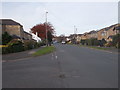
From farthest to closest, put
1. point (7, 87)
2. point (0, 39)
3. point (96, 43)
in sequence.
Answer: point (96, 43) → point (0, 39) → point (7, 87)

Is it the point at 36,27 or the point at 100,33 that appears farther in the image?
the point at 36,27

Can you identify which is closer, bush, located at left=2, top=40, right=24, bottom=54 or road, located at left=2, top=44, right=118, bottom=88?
road, located at left=2, top=44, right=118, bottom=88

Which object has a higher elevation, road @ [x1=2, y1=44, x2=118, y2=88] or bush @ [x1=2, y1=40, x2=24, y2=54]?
bush @ [x1=2, y1=40, x2=24, y2=54]

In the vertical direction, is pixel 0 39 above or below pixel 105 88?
above

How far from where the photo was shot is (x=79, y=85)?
605 centimetres

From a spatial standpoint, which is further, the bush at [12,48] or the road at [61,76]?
the bush at [12,48]

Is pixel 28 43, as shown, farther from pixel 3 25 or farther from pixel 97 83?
pixel 97 83

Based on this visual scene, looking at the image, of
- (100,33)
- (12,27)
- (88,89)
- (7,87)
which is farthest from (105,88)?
(100,33)

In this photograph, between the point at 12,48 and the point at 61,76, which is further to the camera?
the point at 12,48

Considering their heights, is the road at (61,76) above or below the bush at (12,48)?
below

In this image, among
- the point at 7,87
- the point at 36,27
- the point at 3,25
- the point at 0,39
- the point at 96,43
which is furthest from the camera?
the point at 36,27

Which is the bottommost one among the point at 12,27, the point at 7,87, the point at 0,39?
the point at 7,87

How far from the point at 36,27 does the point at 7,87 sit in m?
78.4

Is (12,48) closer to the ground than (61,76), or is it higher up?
higher up
